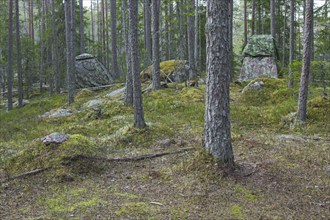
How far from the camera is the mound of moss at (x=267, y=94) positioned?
13.7m

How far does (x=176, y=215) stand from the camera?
4.77 metres

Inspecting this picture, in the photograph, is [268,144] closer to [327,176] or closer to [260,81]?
[327,176]

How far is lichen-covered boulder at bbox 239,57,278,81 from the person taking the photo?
64.1ft

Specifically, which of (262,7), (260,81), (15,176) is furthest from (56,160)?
(262,7)

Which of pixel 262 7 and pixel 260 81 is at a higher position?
pixel 262 7

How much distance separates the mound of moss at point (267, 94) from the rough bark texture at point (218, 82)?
7.68 meters

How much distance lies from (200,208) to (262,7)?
81.2 feet

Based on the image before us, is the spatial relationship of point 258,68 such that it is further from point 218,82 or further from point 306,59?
point 218,82

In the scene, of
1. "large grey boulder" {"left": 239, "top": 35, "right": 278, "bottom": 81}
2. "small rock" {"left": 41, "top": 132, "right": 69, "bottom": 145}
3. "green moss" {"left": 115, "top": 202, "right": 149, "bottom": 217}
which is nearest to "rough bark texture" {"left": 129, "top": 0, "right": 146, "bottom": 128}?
"small rock" {"left": 41, "top": 132, "right": 69, "bottom": 145}

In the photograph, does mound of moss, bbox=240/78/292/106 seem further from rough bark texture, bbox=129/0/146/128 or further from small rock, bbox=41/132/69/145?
small rock, bbox=41/132/69/145

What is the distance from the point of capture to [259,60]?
20.0 metres

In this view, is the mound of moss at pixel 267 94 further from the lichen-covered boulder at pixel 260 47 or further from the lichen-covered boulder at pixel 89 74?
the lichen-covered boulder at pixel 89 74

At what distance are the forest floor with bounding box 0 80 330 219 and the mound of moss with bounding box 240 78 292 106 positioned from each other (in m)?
2.27

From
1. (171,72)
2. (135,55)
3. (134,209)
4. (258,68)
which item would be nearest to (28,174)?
(134,209)
